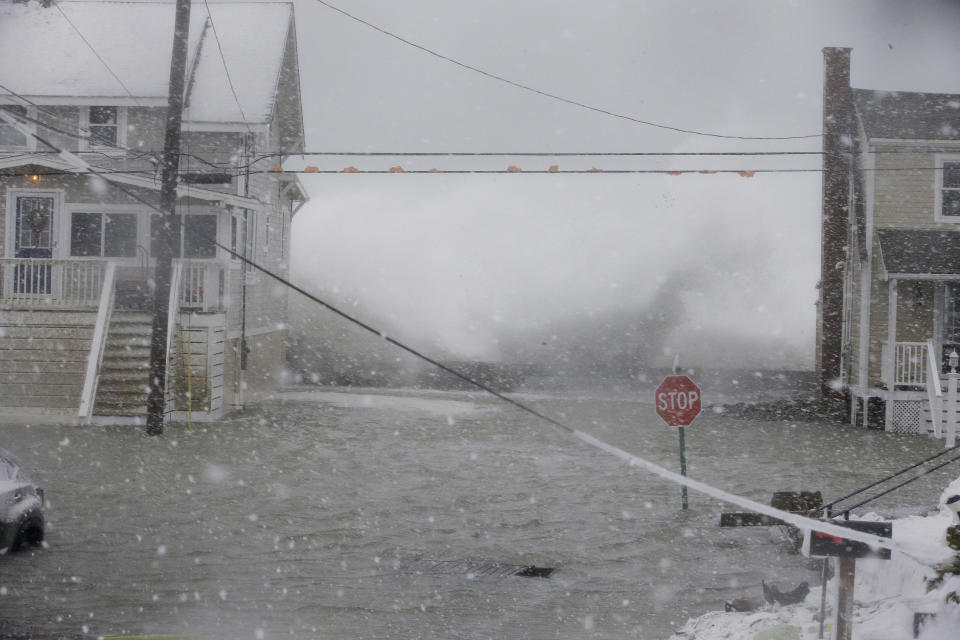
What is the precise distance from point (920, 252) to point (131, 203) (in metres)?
18.4

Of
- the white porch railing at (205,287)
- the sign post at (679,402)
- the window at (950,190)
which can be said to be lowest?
the sign post at (679,402)

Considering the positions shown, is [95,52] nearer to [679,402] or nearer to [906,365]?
[679,402]

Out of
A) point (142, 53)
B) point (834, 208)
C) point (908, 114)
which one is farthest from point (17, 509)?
point (908, 114)

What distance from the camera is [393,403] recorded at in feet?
82.5

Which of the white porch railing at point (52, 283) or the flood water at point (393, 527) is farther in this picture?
the white porch railing at point (52, 283)

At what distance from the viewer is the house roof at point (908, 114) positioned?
864 inches

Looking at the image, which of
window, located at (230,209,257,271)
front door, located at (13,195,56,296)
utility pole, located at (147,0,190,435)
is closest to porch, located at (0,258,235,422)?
utility pole, located at (147,0,190,435)

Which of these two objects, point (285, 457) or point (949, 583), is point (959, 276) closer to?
point (285, 457)

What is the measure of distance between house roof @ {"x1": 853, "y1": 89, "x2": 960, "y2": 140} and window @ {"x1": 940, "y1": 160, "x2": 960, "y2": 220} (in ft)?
2.57

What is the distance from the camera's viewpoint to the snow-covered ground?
15.8ft

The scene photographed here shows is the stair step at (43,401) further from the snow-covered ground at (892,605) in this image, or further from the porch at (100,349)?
the snow-covered ground at (892,605)

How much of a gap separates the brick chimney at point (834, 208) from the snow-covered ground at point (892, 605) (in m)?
18.5

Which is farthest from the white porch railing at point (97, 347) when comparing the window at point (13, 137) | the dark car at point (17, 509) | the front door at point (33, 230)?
the dark car at point (17, 509)

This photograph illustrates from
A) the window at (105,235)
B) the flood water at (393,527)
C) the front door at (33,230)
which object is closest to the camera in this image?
the flood water at (393,527)
